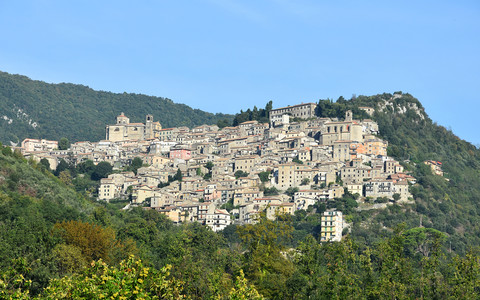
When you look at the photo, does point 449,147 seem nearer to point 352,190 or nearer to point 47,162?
point 352,190

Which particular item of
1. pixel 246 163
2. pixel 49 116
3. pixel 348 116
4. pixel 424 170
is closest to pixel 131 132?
pixel 246 163

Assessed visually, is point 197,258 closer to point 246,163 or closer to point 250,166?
point 250,166

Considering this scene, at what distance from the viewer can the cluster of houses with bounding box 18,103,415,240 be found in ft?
312

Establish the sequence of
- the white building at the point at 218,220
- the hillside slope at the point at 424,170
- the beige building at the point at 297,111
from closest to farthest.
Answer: the white building at the point at 218,220
the hillside slope at the point at 424,170
the beige building at the point at 297,111

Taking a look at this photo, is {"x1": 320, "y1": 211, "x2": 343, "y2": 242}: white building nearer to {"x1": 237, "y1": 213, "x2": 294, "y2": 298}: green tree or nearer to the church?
{"x1": 237, "y1": 213, "x2": 294, "y2": 298}: green tree

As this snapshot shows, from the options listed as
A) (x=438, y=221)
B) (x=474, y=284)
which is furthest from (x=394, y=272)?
(x=438, y=221)

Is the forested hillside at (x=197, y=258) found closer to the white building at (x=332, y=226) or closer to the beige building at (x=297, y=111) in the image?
the white building at (x=332, y=226)

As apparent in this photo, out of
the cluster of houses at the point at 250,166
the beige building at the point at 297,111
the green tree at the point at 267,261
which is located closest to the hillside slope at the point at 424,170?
the beige building at the point at 297,111

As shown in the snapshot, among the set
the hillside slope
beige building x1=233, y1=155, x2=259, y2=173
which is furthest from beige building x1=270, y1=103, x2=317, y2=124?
beige building x1=233, y1=155, x2=259, y2=173

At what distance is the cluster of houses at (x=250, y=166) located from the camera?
312ft

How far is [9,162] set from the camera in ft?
226

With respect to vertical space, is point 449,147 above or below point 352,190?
above

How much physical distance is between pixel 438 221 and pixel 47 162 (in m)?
53.2

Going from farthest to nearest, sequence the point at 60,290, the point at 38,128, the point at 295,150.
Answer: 1. the point at 38,128
2. the point at 295,150
3. the point at 60,290
